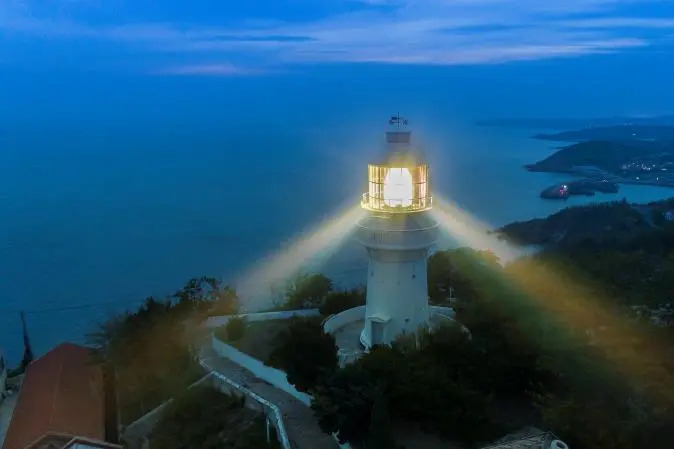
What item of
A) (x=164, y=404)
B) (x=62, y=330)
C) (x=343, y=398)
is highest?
(x=343, y=398)

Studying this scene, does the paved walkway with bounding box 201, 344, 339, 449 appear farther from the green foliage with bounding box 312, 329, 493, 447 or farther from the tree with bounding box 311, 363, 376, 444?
the green foliage with bounding box 312, 329, 493, 447

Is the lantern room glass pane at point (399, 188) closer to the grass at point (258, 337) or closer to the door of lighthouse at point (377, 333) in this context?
the door of lighthouse at point (377, 333)

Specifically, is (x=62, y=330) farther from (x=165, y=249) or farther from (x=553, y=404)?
(x=553, y=404)

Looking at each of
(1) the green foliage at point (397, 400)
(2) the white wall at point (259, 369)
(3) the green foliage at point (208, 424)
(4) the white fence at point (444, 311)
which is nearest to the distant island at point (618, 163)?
(4) the white fence at point (444, 311)

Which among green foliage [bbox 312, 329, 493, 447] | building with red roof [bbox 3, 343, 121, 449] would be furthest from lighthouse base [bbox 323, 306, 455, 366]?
building with red roof [bbox 3, 343, 121, 449]

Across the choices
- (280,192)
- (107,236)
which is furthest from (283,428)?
→ (280,192)

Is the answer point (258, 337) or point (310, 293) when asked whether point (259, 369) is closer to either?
point (258, 337)
